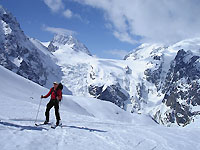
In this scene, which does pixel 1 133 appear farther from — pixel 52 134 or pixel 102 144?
pixel 102 144

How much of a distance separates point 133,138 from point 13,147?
633 cm

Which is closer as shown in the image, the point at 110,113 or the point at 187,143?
the point at 187,143

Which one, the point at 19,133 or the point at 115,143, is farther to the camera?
the point at 115,143

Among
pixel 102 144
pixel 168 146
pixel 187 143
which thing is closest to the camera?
pixel 102 144

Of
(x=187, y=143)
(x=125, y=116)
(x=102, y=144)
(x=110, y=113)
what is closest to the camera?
(x=102, y=144)

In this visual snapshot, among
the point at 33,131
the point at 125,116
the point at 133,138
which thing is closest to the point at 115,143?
the point at 133,138

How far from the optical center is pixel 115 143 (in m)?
9.90

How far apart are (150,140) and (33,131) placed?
6.07 m

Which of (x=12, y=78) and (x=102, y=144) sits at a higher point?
(x=12, y=78)

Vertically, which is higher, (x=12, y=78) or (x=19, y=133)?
(x=12, y=78)

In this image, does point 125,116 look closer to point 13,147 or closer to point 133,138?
point 133,138

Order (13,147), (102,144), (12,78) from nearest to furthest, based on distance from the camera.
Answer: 1. (13,147)
2. (102,144)
3. (12,78)

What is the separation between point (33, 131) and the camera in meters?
9.45

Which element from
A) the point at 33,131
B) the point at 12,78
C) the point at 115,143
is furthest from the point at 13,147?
the point at 12,78
